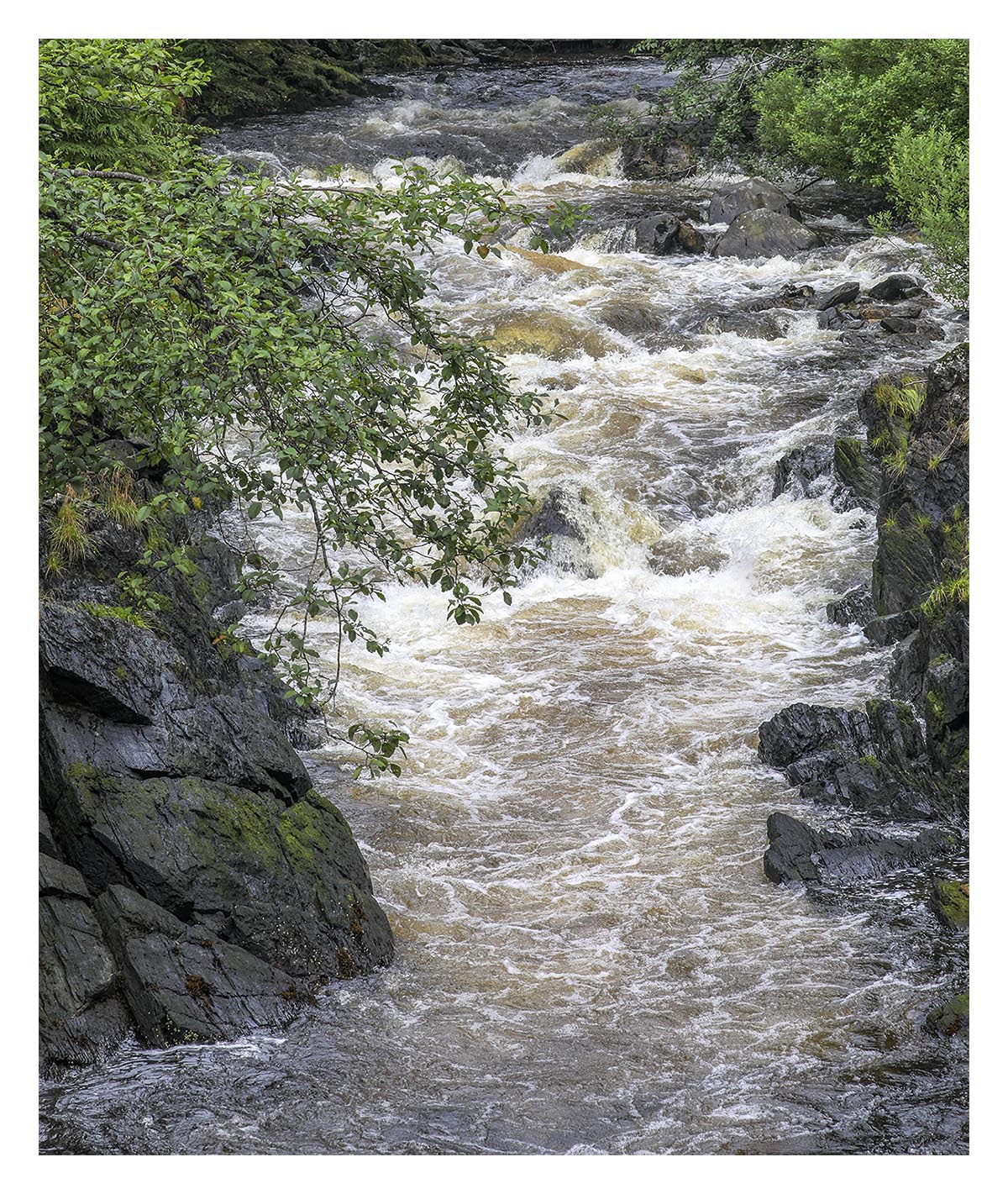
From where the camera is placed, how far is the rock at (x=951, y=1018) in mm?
Result: 5656

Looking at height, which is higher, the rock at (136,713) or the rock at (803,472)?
the rock at (803,472)

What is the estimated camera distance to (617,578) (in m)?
12.2

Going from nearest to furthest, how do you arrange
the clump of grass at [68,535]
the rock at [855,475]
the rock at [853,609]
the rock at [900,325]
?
the clump of grass at [68,535], the rock at [853,609], the rock at [855,475], the rock at [900,325]

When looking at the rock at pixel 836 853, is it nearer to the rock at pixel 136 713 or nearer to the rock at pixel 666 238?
the rock at pixel 136 713

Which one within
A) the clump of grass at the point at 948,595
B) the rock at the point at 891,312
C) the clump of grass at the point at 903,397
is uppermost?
the rock at the point at 891,312

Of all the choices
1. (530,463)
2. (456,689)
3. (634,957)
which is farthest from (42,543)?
(530,463)

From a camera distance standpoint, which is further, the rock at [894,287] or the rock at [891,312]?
the rock at [894,287]

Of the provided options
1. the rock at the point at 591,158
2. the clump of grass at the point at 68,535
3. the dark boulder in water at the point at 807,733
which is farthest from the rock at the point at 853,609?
the rock at the point at 591,158

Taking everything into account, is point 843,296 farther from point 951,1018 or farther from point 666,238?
point 951,1018

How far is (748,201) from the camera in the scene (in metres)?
19.0

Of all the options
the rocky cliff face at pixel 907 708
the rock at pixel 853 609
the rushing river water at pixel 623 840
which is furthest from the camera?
the rock at pixel 853 609

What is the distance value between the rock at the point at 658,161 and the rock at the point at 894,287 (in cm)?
538

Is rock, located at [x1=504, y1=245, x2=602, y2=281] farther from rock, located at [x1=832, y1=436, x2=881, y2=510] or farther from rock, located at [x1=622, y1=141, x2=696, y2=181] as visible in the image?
rock, located at [x1=832, y1=436, x2=881, y2=510]

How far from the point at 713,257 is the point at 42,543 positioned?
1416 cm
